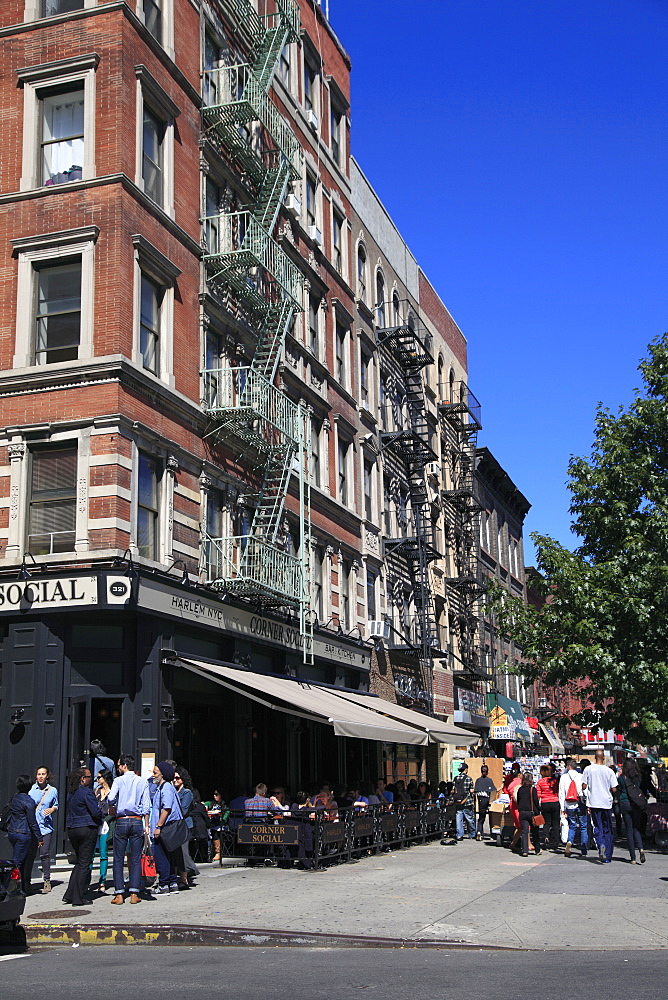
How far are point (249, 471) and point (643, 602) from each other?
31.0 ft

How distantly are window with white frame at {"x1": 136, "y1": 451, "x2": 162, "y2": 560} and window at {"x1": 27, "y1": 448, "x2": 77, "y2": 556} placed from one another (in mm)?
1212

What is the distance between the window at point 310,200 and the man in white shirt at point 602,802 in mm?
18637

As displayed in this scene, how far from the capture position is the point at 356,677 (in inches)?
1236

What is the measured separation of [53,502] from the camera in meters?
18.5

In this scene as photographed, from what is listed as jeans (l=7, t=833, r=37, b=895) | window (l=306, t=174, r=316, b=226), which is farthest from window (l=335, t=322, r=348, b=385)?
jeans (l=7, t=833, r=37, b=895)

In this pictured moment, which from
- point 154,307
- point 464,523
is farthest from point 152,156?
point 464,523

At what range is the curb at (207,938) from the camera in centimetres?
1094

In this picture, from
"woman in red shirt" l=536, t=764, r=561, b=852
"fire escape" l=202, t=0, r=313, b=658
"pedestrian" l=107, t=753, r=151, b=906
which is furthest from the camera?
"fire escape" l=202, t=0, r=313, b=658

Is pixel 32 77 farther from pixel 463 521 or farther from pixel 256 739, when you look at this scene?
pixel 463 521

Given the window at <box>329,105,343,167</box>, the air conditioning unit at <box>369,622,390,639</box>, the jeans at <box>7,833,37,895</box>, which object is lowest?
the jeans at <box>7,833,37,895</box>

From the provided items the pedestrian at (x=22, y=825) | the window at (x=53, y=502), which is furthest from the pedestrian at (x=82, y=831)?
the window at (x=53, y=502)

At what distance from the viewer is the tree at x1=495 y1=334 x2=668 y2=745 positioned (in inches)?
936

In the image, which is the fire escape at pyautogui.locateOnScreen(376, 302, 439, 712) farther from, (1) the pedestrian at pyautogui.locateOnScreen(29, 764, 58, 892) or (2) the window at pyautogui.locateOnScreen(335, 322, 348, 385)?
(1) the pedestrian at pyautogui.locateOnScreen(29, 764, 58, 892)

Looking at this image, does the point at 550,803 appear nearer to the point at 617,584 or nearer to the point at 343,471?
the point at 617,584
